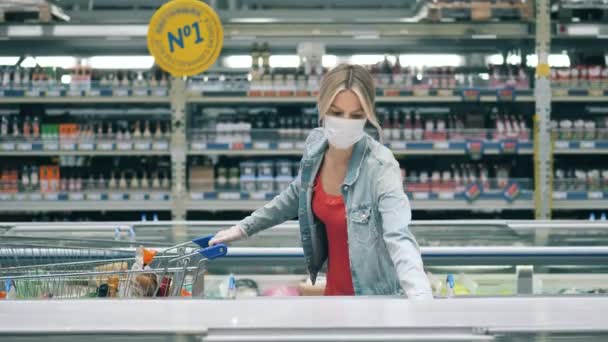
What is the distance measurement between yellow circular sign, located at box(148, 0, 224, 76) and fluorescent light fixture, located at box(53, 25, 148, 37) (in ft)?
3.25

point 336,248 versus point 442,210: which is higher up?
point 336,248

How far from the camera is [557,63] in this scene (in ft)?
20.7

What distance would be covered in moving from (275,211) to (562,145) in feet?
12.6

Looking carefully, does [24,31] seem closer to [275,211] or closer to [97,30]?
[97,30]

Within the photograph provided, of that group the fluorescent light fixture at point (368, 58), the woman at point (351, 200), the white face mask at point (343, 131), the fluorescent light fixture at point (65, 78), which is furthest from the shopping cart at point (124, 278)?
the fluorescent light fixture at point (368, 58)

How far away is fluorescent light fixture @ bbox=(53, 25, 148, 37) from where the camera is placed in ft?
18.6

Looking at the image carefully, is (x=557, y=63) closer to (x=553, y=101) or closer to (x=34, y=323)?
(x=553, y=101)

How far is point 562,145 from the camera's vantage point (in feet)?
18.9

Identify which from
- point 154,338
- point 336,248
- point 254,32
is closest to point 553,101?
point 254,32

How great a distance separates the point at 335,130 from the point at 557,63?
4.62 m

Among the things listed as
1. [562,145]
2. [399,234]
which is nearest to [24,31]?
[562,145]

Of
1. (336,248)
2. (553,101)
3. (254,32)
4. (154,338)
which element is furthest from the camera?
(553,101)

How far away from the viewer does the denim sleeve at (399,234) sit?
5.54ft

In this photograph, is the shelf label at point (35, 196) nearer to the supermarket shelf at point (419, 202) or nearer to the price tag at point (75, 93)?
the price tag at point (75, 93)
